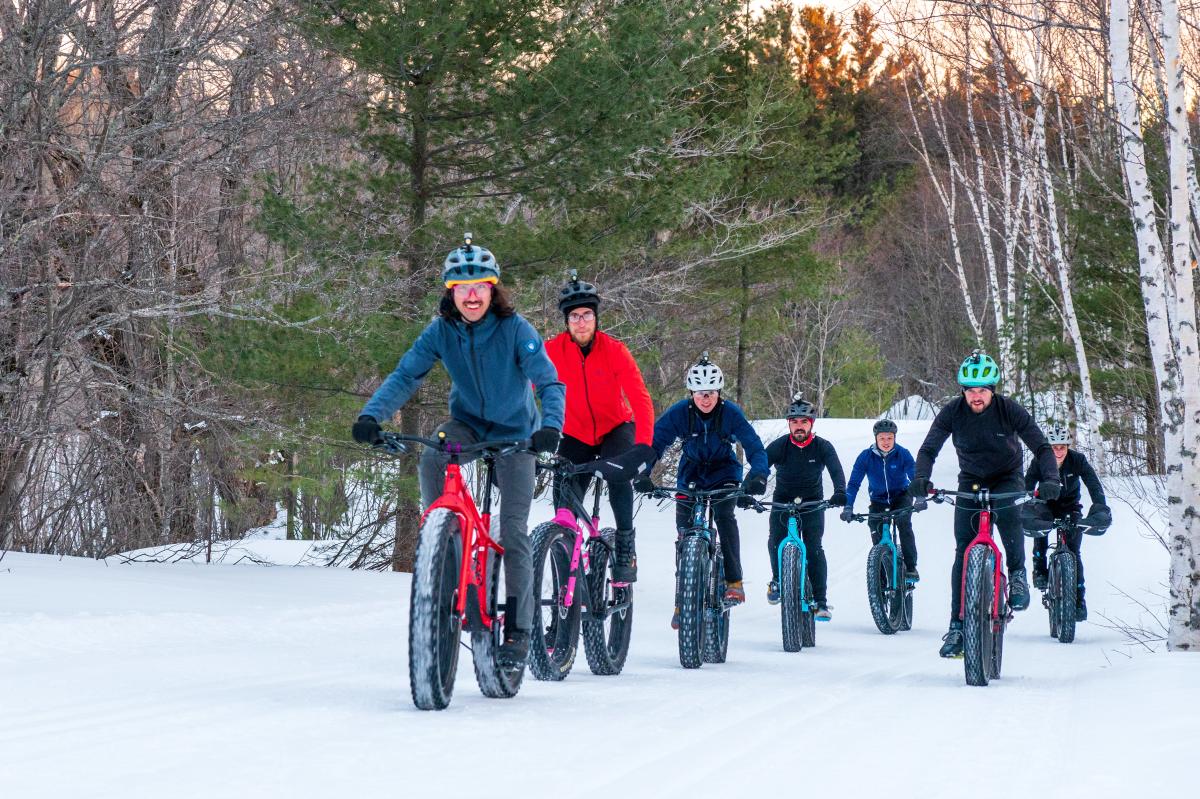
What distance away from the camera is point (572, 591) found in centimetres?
751

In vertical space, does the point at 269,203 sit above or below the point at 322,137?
below

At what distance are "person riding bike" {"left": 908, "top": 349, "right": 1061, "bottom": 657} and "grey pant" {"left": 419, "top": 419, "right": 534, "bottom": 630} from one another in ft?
11.2

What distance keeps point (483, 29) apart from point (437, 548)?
9.04 m

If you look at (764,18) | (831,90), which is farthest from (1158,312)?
(831,90)

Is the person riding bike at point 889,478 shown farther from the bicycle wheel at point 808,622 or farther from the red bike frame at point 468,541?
the red bike frame at point 468,541

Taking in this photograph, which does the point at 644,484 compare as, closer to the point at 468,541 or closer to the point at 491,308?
the point at 491,308

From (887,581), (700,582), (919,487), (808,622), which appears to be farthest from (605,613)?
(887,581)

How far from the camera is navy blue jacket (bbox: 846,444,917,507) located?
43.5ft

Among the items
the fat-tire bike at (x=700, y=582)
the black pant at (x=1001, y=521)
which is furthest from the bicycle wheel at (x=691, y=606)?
the black pant at (x=1001, y=521)

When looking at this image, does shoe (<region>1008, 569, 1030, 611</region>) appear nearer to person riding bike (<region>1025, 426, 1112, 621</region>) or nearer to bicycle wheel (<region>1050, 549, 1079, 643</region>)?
bicycle wheel (<region>1050, 549, 1079, 643</region>)

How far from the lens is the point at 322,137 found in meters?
15.8

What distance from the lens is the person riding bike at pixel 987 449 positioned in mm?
9016

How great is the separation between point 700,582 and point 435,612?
3.39 metres

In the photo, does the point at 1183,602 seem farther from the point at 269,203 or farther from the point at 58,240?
the point at 58,240
